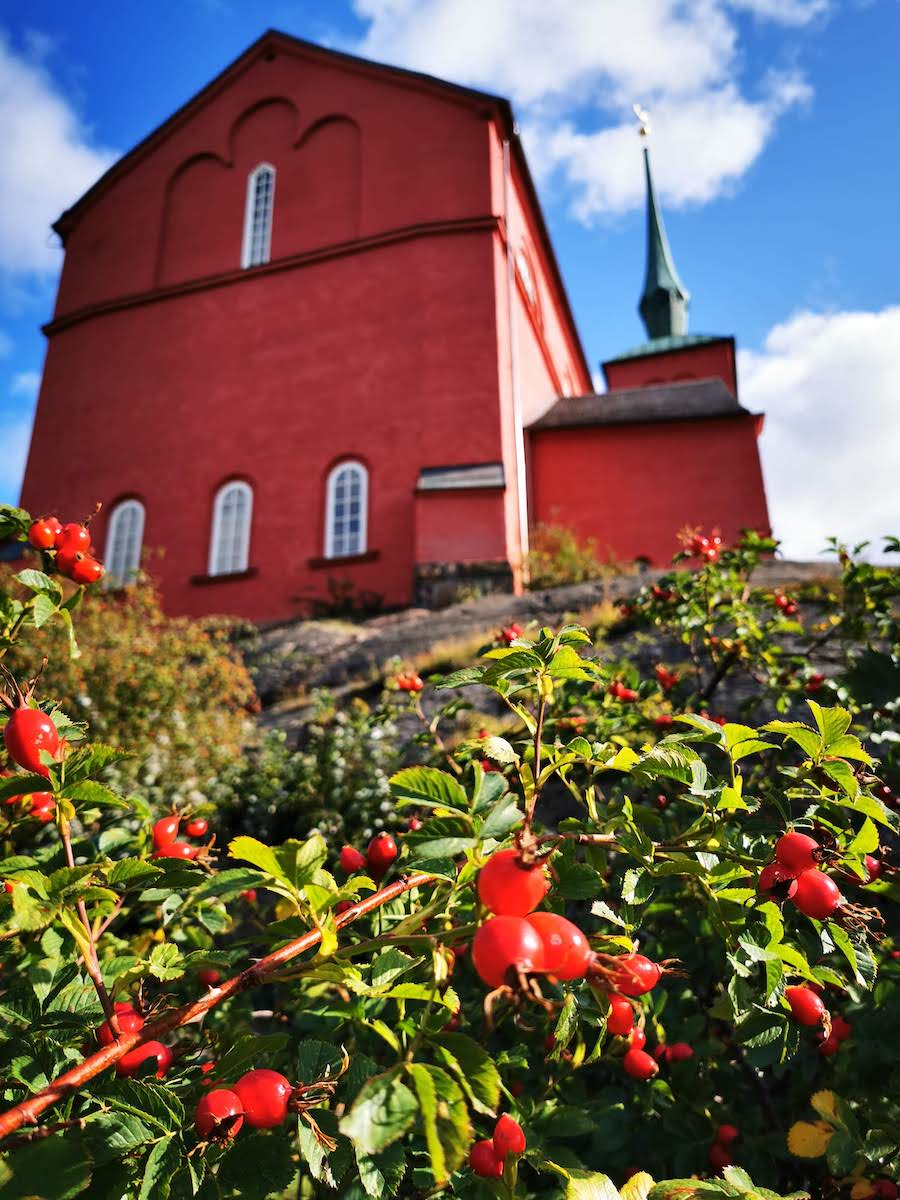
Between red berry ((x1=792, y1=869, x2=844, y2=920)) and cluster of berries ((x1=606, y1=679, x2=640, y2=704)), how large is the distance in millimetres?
1280

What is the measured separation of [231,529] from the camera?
12.2 m

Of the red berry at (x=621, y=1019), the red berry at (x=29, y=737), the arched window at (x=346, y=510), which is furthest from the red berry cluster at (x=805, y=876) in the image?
the arched window at (x=346, y=510)

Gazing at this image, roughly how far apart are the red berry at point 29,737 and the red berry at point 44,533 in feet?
1.50

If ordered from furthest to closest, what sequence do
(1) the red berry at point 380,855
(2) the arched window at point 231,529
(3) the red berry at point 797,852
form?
1. (2) the arched window at point 231,529
2. (1) the red berry at point 380,855
3. (3) the red berry at point 797,852

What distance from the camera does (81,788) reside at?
0.98 m

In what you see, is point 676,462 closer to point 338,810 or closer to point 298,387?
point 298,387

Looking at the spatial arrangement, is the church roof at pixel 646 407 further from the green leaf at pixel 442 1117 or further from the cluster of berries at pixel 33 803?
the green leaf at pixel 442 1117

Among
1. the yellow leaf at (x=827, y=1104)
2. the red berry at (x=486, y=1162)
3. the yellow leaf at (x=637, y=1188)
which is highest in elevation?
the red berry at (x=486, y=1162)

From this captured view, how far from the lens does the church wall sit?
1273 centimetres

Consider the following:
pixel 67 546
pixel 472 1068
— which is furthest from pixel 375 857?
pixel 67 546

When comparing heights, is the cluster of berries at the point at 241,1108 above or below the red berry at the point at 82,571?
below

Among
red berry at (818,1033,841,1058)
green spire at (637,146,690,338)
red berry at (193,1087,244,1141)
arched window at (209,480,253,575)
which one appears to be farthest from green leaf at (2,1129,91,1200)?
green spire at (637,146,690,338)

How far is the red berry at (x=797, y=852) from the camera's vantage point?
0.91 meters

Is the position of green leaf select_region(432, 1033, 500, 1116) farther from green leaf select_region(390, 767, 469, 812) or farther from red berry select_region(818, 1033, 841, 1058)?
red berry select_region(818, 1033, 841, 1058)
